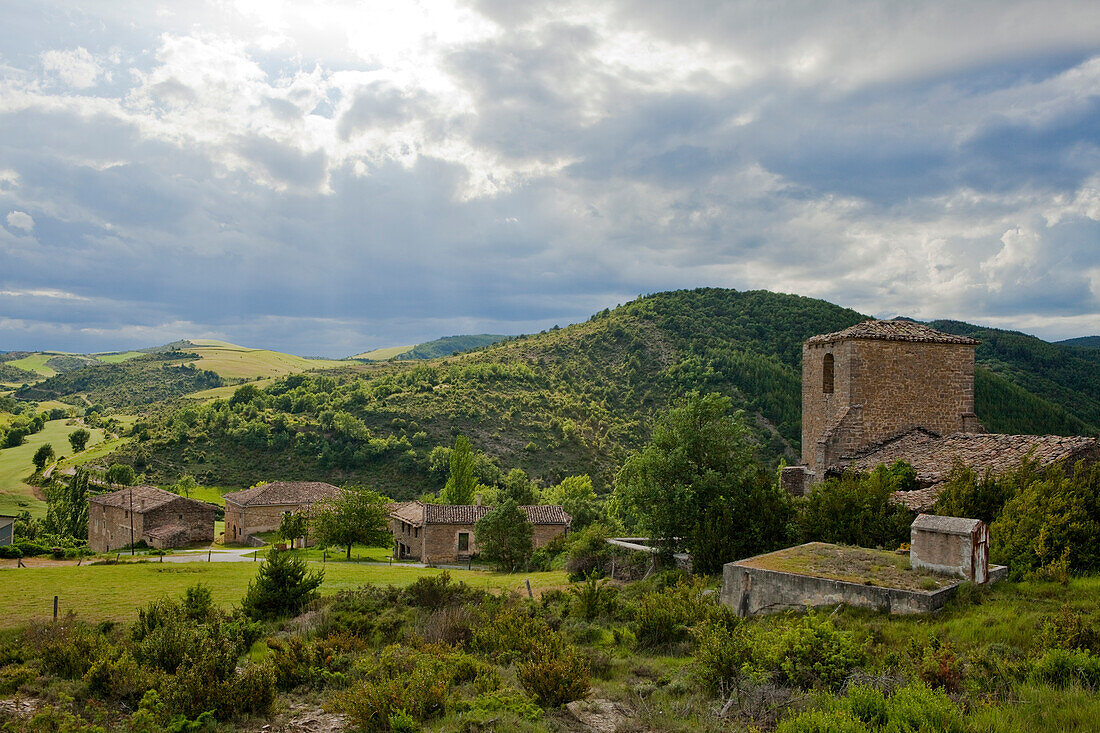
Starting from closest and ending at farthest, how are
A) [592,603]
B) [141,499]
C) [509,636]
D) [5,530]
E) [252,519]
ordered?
1. [509,636]
2. [592,603]
3. [5,530]
4. [141,499]
5. [252,519]

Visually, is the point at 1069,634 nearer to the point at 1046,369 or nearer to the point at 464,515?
the point at 464,515

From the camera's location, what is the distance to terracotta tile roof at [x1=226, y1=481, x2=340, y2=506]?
157 feet

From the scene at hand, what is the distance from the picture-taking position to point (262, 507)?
47.4 metres

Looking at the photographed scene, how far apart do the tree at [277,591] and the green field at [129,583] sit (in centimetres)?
275

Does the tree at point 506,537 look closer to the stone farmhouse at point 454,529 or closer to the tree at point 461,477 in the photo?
the stone farmhouse at point 454,529

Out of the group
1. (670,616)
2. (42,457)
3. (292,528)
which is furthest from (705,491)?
(42,457)

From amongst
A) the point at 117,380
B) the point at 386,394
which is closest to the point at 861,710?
the point at 386,394

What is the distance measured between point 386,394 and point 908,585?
80942mm

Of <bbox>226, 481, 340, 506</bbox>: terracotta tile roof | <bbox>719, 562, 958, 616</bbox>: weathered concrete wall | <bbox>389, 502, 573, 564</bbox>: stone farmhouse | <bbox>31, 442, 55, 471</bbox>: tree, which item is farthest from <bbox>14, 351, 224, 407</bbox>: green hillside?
<bbox>719, 562, 958, 616</bbox>: weathered concrete wall

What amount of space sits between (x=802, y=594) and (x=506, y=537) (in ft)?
69.6

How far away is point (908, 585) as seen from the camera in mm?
9266

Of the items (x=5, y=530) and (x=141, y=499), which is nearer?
(x=5, y=530)

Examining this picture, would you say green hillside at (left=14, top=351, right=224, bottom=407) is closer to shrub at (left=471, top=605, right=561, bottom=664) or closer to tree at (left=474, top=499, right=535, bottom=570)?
tree at (left=474, top=499, right=535, bottom=570)

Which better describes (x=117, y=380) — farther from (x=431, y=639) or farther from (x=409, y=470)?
(x=431, y=639)
